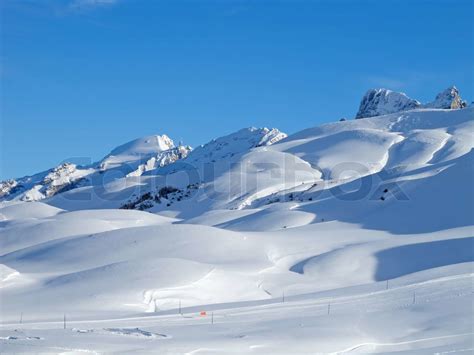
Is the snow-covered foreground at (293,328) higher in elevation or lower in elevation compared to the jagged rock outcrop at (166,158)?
lower

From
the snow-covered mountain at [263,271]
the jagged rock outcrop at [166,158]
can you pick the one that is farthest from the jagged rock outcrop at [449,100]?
the jagged rock outcrop at [166,158]

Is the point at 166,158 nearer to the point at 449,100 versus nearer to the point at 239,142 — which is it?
the point at 239,142

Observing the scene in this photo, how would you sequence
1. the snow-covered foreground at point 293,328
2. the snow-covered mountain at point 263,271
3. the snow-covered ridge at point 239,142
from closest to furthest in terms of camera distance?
the snow-covered foreground at point 293,328 → the snow-covered mountain at point 263,271 → the snow-covered ridge at point 239,142

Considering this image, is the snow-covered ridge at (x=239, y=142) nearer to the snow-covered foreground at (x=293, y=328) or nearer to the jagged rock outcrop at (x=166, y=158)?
the jagged rock outcrop at (x=166, y=158)

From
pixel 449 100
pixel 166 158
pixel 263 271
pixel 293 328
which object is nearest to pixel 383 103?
Result: pixel 449 100

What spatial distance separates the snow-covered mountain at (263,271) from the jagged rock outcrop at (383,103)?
5709cm

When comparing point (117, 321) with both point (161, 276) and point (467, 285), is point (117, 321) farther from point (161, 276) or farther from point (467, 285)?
point (467, 285)

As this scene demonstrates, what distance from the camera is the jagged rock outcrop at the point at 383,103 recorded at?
387 ft

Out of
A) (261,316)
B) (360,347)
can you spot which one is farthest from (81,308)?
(360,347)

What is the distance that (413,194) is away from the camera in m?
40.8

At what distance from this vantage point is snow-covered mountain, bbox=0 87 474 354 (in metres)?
15.1

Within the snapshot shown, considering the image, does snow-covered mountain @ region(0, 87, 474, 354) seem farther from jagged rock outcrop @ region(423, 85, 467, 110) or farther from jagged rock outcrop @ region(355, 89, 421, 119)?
jagged rock outcrop @ region(355, 89, 421, 119)

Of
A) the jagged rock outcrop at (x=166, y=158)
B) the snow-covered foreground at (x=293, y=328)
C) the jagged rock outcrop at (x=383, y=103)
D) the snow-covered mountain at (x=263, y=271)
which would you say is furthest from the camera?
the jagged rock outcrop at (x=166, y=158)

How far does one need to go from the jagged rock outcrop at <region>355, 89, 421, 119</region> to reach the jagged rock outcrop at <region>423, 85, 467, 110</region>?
10.9ft
